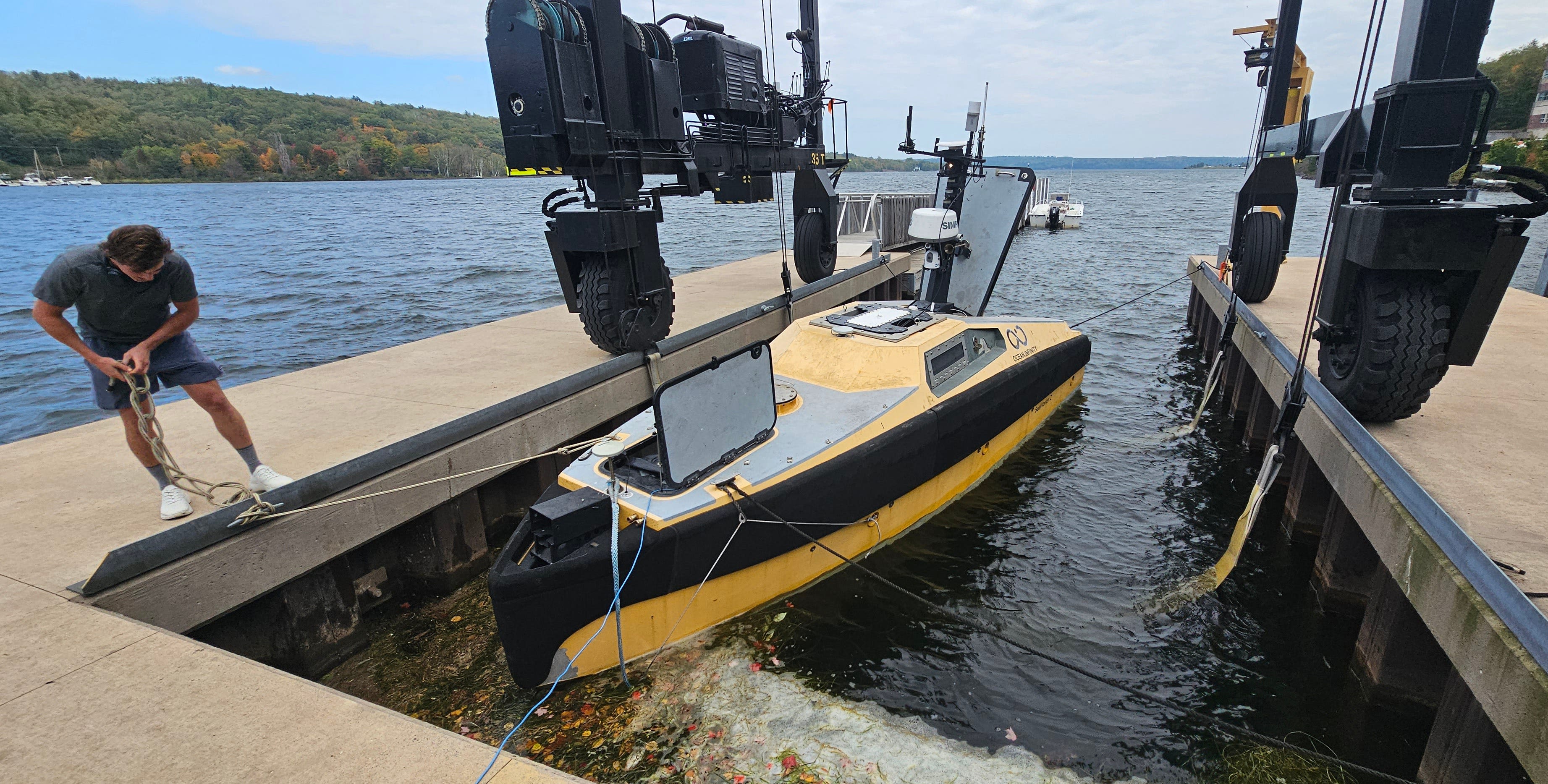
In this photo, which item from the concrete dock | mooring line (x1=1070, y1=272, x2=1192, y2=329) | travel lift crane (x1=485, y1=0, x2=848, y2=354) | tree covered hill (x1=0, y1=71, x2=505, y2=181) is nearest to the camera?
the concrete dock

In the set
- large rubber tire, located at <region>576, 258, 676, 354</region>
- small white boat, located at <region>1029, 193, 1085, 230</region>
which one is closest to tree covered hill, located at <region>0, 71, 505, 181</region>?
small white boat, located at <region>1029, 193, 1085, 230</region>

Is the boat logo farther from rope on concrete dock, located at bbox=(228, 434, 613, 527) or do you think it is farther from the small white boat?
the small white boat

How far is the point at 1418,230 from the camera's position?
399 cm

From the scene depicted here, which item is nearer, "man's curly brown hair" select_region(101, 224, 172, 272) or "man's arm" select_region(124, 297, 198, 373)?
"man's curly brown hair" select_region(101, 224, 172, 272)

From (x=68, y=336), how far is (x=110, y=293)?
289 mm

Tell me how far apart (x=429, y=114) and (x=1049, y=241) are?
122 meters

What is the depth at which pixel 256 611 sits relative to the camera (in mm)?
4305

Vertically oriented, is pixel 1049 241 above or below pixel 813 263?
below

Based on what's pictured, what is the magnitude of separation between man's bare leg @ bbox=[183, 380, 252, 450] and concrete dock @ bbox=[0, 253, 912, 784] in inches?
17.3

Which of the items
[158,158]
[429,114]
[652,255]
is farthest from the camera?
[429,114]

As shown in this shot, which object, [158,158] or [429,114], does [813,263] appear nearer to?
[158,158]

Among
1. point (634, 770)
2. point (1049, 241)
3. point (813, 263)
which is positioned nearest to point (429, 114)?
point (1049, 241)

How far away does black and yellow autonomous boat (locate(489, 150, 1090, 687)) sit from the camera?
4.09 metres

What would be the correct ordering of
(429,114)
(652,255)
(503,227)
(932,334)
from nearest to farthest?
(932,334)
(652,255)
(503,227)
(429,114)
